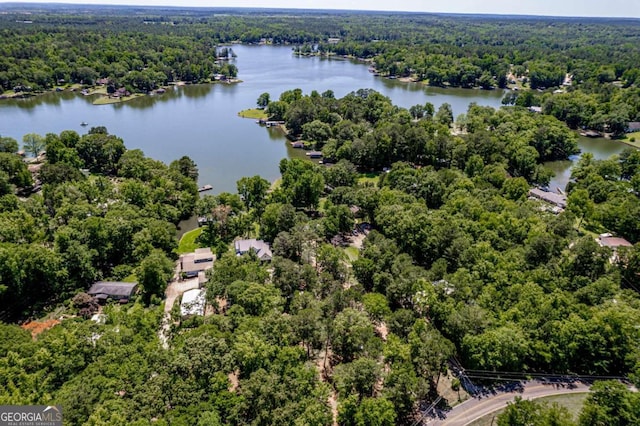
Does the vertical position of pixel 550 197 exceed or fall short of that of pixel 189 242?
it exceeds it

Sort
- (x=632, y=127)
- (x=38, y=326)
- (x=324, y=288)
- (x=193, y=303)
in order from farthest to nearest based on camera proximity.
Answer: (x=632, y=127), (x=324, y=288), (x=193, y=303), (x=38, y=326)

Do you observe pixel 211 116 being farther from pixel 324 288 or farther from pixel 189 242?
pixel 324 288

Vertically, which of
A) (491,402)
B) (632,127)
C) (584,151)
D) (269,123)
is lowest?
(491,402)

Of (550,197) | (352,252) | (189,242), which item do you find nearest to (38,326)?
(189,242)

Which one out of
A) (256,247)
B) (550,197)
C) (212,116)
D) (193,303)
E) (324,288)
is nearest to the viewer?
(193,303)

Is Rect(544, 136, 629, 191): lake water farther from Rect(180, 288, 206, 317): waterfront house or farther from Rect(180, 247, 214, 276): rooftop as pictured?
Rect(180, 288, 206, 317): waterfront house

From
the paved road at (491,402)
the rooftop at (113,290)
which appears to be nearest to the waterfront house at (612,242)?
the paved road at (491,402)

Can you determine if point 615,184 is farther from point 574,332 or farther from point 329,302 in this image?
point 329,302

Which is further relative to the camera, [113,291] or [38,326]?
[113,291]
